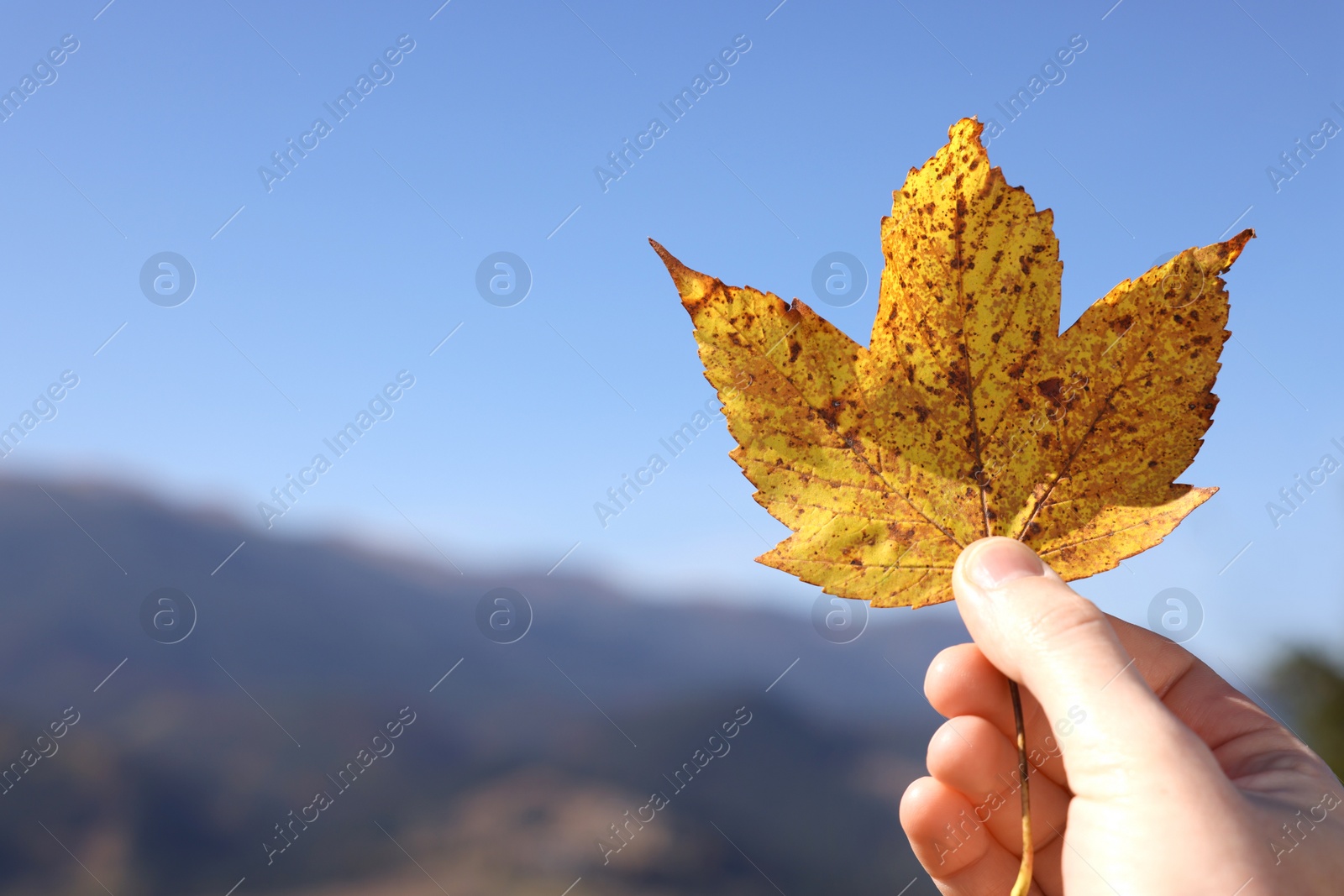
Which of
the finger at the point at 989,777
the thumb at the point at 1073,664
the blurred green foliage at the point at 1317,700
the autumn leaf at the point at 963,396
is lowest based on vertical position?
the blurred green foliage at the point at 1317,700

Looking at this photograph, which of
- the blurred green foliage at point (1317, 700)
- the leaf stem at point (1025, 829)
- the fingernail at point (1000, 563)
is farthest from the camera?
the blurred green foliage at point (1317, 700)

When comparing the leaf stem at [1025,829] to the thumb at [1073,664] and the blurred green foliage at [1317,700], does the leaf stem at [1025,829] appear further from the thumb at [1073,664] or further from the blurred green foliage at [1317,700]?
the blurred green foliage at [1317,700]

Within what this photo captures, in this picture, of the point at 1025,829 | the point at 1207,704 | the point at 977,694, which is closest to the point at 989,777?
the point at 977,694

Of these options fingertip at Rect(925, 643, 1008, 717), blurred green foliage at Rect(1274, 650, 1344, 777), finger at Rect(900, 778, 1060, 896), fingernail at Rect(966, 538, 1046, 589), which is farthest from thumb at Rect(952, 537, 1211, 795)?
blurred green foliage at Rect(1274, 650, 1344, 777)

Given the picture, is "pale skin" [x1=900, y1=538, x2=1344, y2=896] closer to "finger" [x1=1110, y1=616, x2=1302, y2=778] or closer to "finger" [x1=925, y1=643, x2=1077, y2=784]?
"finger" [x1=1110, y1=616, x2=1302, y2=778]

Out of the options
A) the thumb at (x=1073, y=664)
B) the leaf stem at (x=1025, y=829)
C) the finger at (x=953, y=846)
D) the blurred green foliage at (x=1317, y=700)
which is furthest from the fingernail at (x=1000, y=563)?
the blurred green foliage at (x=1317, y=700)

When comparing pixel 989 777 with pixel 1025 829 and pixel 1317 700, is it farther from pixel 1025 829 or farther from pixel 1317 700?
pixel 1317 700

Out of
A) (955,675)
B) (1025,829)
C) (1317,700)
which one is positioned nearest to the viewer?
(1025,829)
